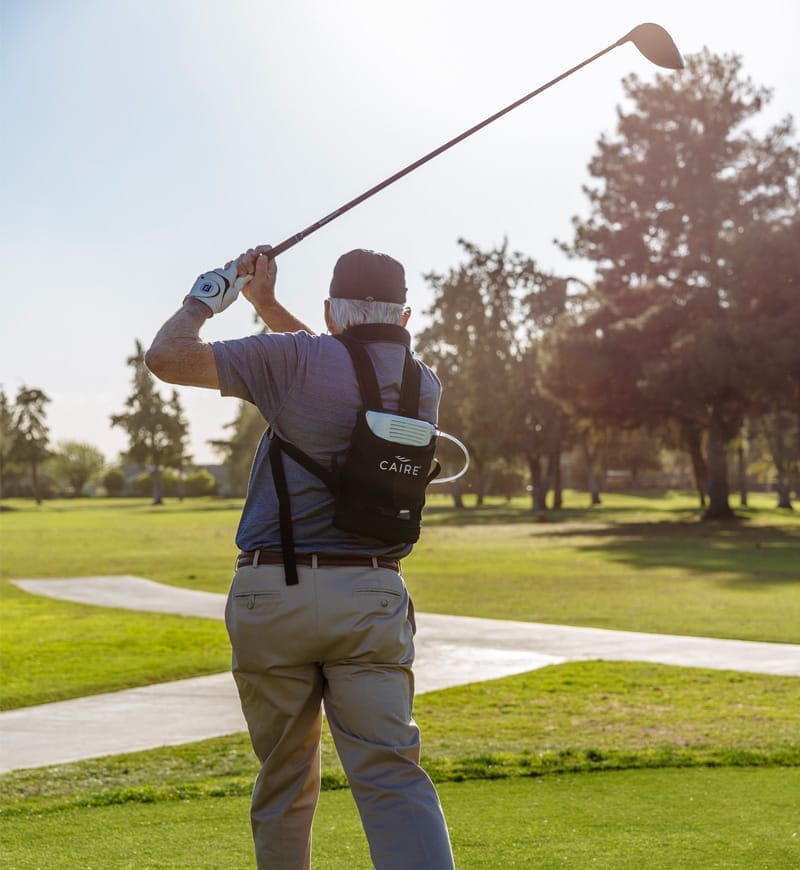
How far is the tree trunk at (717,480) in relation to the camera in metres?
44.5

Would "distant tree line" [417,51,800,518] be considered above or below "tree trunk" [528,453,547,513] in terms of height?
above

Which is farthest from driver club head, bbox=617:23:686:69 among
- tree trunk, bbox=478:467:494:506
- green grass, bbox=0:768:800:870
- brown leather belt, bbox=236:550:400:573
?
tree trunk, bbox=478:467:494:506

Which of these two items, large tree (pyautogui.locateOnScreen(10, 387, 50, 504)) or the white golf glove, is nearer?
the white golf glove

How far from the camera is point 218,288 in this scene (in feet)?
12.0

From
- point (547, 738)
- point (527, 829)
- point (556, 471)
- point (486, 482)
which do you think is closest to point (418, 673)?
point (547, 738)

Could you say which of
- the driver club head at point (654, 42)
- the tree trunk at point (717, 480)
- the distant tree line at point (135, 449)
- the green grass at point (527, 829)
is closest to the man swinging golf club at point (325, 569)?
the green grass at point (527, 829)

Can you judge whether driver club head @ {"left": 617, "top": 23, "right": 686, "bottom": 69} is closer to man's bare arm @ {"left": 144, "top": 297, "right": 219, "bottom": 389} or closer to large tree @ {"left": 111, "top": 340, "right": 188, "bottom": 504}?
man's bare arm @ {"left": 144, "top": 297, "right": 219, "bottom": 389}

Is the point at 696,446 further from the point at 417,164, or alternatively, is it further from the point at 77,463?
the point at 77,463

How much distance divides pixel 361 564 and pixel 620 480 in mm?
119701

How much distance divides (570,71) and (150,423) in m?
115

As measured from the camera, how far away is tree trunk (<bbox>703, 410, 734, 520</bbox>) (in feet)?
146

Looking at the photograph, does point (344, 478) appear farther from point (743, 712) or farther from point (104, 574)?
point (104, 574)

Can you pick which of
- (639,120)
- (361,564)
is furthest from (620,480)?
(361,564)

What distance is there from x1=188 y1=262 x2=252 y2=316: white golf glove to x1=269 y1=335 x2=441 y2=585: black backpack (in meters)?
0.36
